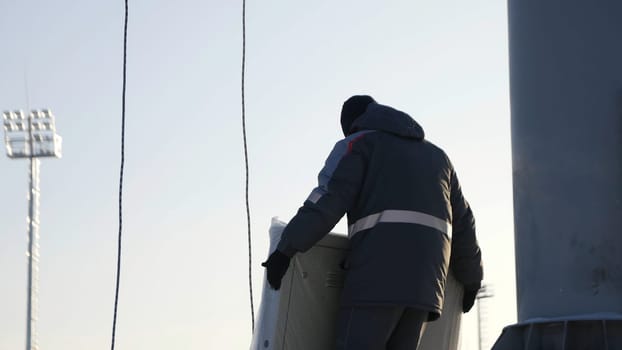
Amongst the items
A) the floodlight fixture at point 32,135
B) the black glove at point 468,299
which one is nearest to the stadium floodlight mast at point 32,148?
the floodlight fixture at point 32,135

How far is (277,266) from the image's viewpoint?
21.2 ft

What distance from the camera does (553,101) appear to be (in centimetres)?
652

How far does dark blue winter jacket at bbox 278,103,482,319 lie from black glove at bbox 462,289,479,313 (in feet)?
1.66

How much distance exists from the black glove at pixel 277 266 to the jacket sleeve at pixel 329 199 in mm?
34

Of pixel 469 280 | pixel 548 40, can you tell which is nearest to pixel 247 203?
pixel 469 280

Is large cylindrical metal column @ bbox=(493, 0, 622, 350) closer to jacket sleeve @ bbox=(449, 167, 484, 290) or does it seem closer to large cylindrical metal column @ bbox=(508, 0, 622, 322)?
large cylindrical metal column @ bbox=(508, 0, 622, 322)

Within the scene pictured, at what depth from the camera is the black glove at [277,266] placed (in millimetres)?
6449

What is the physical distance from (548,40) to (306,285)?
1.61 m

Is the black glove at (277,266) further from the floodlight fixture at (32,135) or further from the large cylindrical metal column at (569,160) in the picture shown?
the floodlight fixture at (32,135)

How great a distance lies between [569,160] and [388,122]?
2.88 feet

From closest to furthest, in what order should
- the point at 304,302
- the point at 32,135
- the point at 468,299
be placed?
the point at 304,302
the point at 468,299
the point at 32,135

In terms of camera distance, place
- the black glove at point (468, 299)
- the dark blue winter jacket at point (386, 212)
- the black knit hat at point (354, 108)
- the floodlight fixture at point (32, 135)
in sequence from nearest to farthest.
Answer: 1. the dark blue winter jacket at point (386, 212)
2. the black knit hat at point (354, 108)
3. the black glove at point (468, 299)
4. the floodlight fixture at point (32, 135)

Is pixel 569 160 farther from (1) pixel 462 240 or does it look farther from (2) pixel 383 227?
(2) pixel 383 227

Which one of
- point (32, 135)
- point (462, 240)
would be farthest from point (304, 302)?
point (32, 135)
